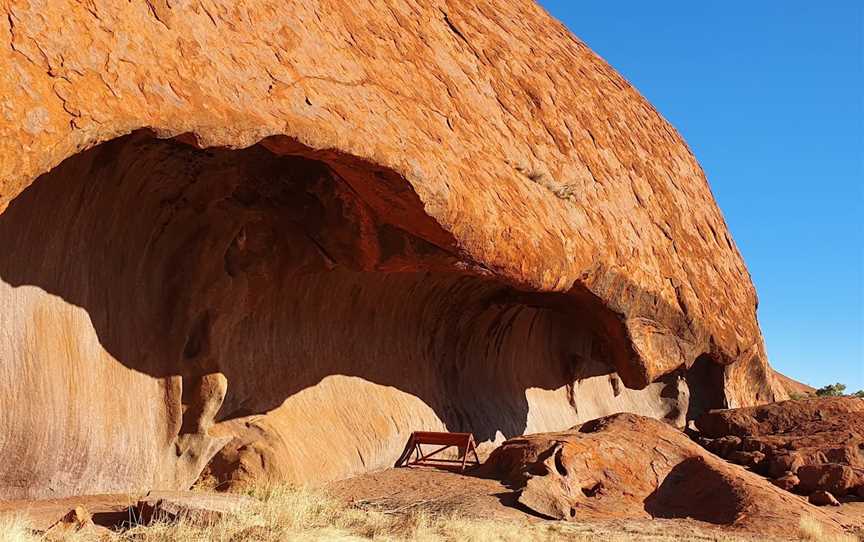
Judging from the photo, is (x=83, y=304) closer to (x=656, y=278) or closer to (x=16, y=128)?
(x=16, y=128)

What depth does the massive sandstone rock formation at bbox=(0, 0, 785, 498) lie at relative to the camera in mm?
7246

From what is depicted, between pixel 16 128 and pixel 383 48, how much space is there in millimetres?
5469

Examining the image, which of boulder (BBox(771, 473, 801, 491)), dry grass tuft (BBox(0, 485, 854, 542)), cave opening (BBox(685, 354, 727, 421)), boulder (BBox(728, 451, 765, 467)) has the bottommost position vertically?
dry grass tuft (BBox(0, 485, 854, 542))

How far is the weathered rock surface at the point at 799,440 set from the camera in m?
12.5

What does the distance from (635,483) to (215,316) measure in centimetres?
548

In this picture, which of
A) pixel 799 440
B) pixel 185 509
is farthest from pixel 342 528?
pixel 799 440

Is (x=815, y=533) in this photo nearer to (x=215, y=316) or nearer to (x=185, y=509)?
(x=185, y=509)

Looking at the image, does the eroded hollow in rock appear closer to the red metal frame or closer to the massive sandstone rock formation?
the massive sandstone rock formation

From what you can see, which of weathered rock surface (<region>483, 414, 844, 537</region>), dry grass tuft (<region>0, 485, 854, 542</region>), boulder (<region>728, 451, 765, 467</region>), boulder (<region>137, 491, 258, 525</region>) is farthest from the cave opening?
boulder (<region>137, 491, 258, 525</region>)

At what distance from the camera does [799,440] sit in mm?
14297

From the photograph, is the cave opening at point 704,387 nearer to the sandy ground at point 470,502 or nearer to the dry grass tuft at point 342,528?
the dry grass tuft at point 342,528

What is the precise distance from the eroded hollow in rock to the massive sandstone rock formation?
0.03m

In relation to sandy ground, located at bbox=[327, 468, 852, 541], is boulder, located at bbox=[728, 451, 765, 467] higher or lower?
higher

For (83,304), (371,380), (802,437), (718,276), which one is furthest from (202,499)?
(718,276)
